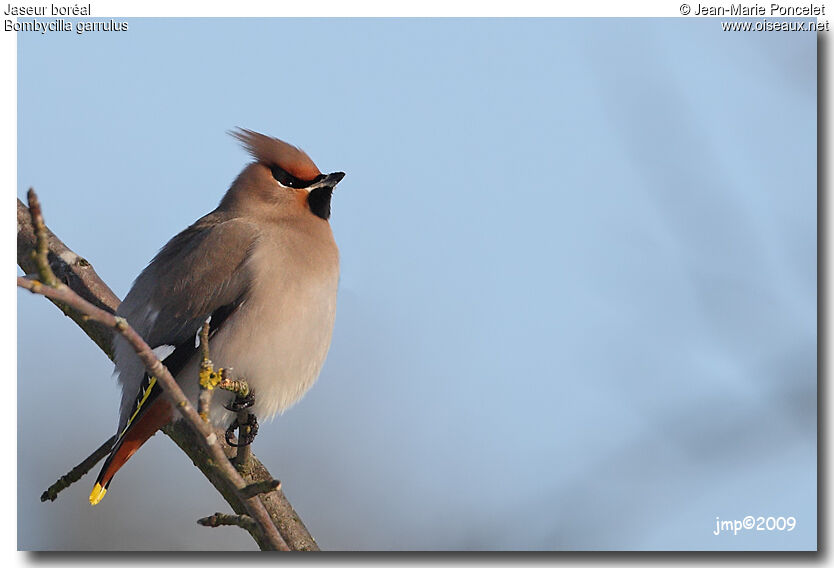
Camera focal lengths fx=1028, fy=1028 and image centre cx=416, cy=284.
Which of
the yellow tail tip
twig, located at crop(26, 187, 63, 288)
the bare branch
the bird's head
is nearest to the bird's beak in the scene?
the bird's head

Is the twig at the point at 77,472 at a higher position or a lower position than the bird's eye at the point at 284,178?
lower

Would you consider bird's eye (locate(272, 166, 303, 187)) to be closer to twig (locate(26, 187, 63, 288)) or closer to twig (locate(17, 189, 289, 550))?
twig (locate(17, 189, 289, 550))

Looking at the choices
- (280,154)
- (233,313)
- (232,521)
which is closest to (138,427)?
(233,313)

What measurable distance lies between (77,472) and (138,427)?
280 millimetres

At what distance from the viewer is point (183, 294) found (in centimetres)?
342

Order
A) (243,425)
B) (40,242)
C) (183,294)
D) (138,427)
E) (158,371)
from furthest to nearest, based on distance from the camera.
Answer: (183,294) < (243,425) < (138,427) < (158,371) < (40,242)

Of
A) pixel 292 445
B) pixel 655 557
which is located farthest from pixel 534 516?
pixel 292 445

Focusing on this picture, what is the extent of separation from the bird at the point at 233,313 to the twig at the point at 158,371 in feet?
1.88

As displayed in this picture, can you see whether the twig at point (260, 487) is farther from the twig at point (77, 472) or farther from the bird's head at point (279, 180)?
the bird's head at point (279, 180)

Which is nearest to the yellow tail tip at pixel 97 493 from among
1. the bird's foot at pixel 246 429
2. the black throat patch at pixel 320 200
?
the bird's foot at pixel 246 429

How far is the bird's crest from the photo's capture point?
12.8 feet

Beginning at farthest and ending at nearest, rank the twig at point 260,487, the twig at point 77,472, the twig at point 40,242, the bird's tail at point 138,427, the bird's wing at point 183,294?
the bird's wing at point 183,294 → the twig at point 77,472 → the bird's tail at point 138,427 → the twig at point 260,487 → the twig at point 40,242

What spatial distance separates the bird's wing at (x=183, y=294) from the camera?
329 cm

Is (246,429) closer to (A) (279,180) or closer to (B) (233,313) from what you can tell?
(B) (233,313)
